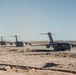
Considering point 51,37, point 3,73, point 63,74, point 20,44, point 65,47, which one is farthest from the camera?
point 20,44

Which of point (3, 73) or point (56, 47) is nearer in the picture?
point (3, 73)

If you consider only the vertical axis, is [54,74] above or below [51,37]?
below

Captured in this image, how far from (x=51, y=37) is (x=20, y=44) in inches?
809

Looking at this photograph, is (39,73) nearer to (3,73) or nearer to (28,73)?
(28,73)

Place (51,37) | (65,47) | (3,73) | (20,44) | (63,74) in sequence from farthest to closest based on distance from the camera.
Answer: (20,44), (51,37), (65,47), (3,73), (63,74)

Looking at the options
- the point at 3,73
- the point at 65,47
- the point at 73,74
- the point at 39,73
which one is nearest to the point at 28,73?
the point at 39,73

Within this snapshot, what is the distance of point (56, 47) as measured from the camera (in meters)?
45.6

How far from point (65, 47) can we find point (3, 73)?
2831 centimetres

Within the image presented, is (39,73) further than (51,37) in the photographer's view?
No

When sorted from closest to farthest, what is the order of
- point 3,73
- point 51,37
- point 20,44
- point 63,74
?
point 63,74
point 3,73
point 51,37
point 20,44

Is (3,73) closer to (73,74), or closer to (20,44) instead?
(73,74)

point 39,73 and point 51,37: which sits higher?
point 51,37

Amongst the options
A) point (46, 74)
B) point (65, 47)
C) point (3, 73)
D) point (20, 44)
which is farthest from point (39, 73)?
point (20, 44)

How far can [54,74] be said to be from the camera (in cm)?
1554
